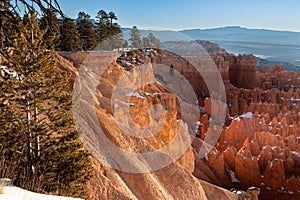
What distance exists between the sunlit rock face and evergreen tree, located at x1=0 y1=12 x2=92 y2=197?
1.81 meters

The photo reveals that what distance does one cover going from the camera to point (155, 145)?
16.4 meters

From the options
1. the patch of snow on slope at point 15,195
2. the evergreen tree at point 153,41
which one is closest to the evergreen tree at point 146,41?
the evergreen tree at point 153,41

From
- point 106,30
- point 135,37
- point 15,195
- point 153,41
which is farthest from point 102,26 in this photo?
point 15,195

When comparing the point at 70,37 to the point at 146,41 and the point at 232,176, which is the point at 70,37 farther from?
the point at 146,41

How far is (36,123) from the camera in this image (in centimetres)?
837

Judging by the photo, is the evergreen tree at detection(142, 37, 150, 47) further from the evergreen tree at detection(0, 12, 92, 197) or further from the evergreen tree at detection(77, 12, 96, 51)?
the evergreen tree at detection(0, 12, 92, 197)

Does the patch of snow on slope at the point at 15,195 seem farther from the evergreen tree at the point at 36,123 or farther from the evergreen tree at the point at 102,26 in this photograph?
the evergreen tree at the point at 102,26

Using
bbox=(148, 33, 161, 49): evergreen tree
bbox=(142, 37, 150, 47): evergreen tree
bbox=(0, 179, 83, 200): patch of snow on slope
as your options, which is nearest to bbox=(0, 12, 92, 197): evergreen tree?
bbox=(0, 179, 83, 200): patch of snow on slope

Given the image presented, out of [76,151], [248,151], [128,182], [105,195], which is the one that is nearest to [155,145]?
[128,182]

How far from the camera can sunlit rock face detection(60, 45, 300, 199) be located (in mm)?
12578

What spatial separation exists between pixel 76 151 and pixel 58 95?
1.66 m

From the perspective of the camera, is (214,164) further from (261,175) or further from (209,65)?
(209,65)

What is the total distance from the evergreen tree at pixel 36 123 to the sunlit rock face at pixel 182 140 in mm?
1807

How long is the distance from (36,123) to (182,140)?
1242 centimetres
